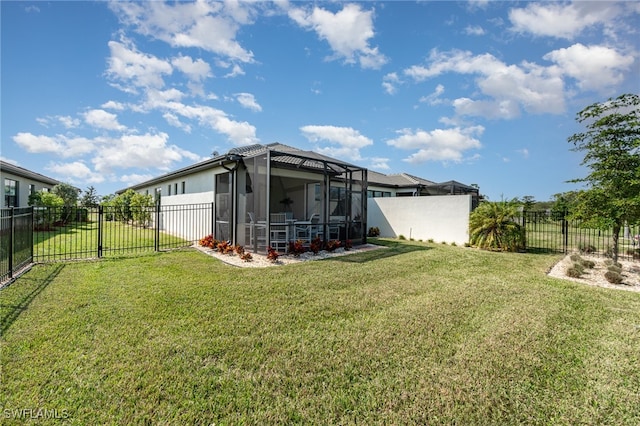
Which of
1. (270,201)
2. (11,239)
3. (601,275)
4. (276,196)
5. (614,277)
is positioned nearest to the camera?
(11,239)

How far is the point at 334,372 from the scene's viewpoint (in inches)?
111

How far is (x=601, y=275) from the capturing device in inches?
293

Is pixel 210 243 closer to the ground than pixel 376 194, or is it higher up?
closer to the ground

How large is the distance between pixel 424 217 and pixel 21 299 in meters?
14.4

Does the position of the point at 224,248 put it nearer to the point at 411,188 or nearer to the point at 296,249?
the point at 296,249

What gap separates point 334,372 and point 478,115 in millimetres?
15382

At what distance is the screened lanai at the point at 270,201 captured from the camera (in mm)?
9234

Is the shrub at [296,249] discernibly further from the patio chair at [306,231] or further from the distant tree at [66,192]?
the distant tree at [66,192]

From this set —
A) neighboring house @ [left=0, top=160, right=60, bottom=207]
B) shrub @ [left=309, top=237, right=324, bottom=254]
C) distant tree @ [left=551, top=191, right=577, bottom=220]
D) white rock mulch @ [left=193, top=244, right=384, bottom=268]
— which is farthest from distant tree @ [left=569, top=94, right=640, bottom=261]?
neighboring house @ [left=0, top=160, right=60, bottom=207]

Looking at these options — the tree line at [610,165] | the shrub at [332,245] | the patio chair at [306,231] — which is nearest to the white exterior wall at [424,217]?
the tree line at [610,165]

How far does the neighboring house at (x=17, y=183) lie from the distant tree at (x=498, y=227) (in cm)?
2594

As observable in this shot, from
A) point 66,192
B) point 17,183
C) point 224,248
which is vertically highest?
point 17,183

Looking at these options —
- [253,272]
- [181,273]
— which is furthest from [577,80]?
[181,273]

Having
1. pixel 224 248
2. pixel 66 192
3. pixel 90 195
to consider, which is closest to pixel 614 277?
pixel 224 248
